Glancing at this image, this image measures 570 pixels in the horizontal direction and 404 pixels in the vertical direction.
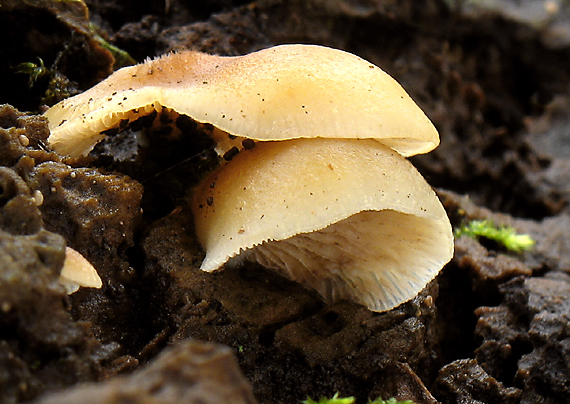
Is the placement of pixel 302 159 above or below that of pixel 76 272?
above

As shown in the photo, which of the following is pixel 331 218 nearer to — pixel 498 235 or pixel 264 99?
pixel 264 99

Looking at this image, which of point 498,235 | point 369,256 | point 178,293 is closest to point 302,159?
point 369,256

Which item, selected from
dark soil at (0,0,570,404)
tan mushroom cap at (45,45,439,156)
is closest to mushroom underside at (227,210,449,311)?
dark soil at (0,0,570,404)

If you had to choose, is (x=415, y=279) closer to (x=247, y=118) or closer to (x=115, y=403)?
(x=247, y=118)

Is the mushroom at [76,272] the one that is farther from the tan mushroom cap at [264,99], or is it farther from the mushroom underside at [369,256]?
the mushroom underside at [369,256]

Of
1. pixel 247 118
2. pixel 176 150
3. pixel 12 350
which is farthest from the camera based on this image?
pixel 176 150

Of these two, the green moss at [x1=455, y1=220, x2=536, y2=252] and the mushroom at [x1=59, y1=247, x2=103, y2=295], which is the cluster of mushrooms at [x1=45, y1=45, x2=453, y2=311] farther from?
the green moss at [x1=455, y1=220, x2=536, y2=252]

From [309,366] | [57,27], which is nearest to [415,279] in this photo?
[309,366]
